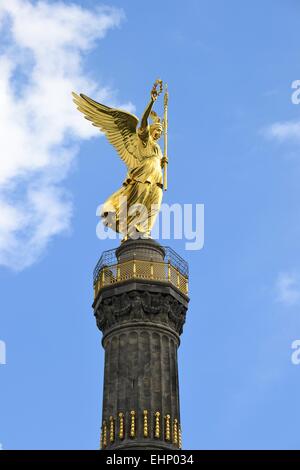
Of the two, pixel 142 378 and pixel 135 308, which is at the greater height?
pixel 135 308

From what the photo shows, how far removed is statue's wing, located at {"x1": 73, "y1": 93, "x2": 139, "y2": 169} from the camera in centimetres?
5662

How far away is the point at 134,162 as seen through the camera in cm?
5597

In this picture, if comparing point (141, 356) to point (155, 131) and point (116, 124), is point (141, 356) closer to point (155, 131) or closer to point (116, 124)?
point (155, 131)

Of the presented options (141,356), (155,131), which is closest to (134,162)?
(155,131)

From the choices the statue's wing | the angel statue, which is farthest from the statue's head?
the statue's wing

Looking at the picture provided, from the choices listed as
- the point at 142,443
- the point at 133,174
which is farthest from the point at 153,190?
the point at 142,443

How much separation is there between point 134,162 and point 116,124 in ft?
9.81

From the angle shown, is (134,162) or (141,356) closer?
(141,356)

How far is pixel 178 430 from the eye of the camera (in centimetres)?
4731

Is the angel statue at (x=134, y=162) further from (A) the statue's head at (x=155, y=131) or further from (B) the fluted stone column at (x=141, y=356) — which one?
(B) the fluted stone column at (x=141, y=356)

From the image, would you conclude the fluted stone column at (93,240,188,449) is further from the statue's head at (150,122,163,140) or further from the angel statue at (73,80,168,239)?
the statue's head at (150,122,163,140)

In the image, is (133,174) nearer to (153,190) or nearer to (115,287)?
(153,190)

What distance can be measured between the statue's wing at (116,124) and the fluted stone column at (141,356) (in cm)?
648
